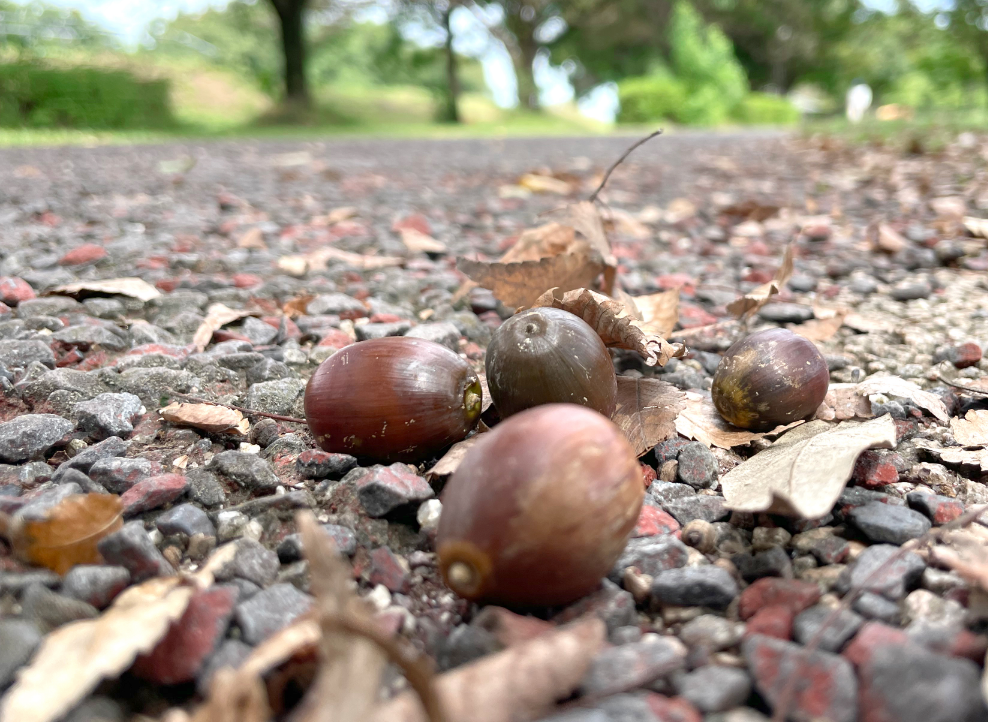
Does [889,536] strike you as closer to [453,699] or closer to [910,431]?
[910,431]

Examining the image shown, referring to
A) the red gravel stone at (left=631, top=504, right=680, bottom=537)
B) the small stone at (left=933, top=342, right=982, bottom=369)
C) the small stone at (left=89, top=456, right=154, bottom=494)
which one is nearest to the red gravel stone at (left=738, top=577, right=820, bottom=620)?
the red gravel stone at (left=631, top=504, right=680, bottom=537)

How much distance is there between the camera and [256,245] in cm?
358

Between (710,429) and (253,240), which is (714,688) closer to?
(710,429)

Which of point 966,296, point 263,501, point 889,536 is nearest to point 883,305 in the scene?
point 966,296

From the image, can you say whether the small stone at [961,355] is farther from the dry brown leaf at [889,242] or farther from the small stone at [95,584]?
the small stone at [95,584]

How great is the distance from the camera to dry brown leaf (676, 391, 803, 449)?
170 centimetres

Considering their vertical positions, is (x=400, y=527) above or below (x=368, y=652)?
below

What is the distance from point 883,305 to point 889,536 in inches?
66.4

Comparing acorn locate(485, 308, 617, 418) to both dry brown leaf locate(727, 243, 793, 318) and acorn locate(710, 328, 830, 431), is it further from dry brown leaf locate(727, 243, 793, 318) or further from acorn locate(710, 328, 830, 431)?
dry brown leaf locate(727, 243, 793, 318)

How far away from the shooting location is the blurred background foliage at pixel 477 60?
603 inches

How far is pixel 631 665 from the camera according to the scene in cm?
101

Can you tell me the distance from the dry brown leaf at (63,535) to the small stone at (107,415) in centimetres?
49

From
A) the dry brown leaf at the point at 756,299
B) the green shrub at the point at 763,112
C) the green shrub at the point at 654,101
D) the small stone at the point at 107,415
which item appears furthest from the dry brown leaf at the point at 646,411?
the green shrub at the point at 763,112

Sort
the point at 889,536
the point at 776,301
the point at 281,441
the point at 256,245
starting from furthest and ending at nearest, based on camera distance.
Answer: the point at 256,245
the point at 776,301
the point at 281,441
the point at 889,536
